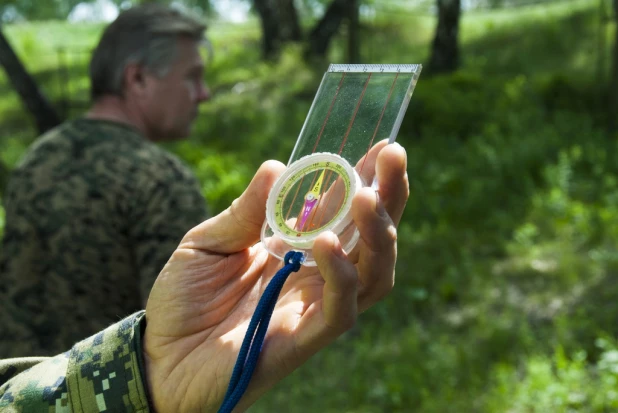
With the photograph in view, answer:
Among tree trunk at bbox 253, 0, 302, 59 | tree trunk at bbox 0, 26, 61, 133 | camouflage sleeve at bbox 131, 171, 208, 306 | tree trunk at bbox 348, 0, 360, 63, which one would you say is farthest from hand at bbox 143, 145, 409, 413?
tree trunk at bbox 253, 0, 302, 59

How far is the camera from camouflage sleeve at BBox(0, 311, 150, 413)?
1.62 m

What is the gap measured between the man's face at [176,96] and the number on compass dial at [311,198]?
78.9 inches

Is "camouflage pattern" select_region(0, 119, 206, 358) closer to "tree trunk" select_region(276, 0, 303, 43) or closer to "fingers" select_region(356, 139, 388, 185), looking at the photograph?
"fingers" select_region(356, 139, 388, 185)

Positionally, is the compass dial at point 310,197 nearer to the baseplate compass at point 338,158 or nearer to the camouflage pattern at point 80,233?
the baseplate compass at point 338,158

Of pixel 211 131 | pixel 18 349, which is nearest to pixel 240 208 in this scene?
pixel 18 349

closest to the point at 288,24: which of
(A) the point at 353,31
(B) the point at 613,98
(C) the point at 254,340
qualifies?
(A) the point at 353,31

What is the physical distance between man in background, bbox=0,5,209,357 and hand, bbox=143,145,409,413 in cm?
128

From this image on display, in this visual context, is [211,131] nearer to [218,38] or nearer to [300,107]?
[300,107]

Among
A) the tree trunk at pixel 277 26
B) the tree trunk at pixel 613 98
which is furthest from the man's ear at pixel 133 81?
the tree trunk at pixel 277 26

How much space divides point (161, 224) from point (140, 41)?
3.16 feet

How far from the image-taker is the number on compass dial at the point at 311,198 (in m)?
1.59

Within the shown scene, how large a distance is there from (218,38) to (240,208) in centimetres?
1426

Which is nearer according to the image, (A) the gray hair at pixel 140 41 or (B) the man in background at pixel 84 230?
(B) the man in background at pixel 84 230

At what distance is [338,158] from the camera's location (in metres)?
1.63
